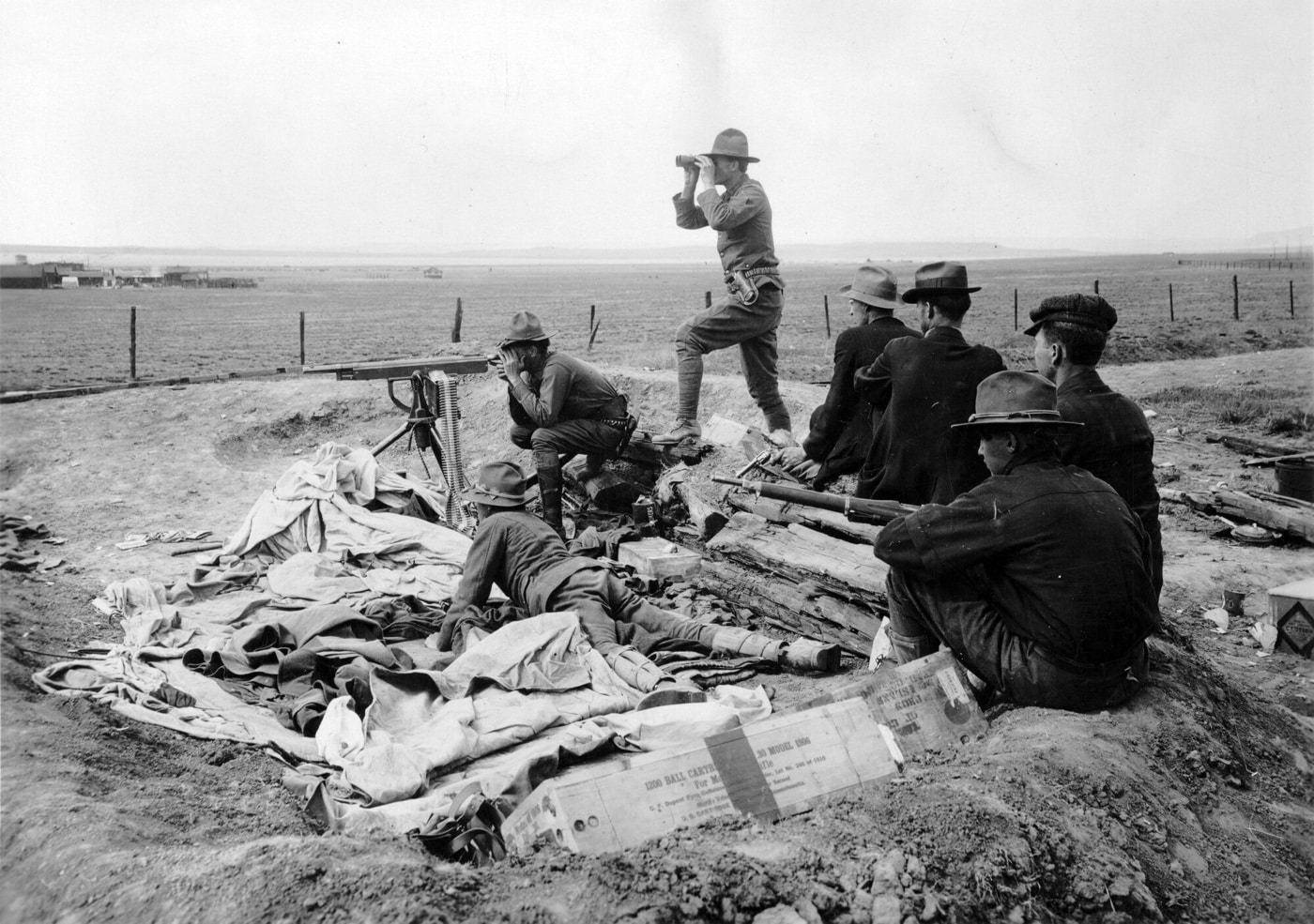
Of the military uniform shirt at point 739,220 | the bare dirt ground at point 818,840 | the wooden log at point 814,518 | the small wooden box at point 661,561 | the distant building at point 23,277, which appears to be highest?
the distant building at point 23,277

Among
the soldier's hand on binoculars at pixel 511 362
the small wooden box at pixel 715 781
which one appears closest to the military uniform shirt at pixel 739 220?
the soldier's hand on binoculars at pixel 511 362

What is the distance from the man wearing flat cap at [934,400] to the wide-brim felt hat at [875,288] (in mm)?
884

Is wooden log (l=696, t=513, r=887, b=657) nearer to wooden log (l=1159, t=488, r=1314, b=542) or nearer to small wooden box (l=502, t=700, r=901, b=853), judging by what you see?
small wooden box (l=502, t=700, r=901, b=853)

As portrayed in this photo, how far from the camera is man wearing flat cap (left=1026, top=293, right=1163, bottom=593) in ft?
13.7

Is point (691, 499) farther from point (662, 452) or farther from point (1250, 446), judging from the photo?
point (1250, 446)

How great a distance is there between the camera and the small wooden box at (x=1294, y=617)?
5578mm

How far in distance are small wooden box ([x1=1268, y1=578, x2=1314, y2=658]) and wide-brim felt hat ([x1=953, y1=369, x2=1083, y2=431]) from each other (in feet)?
9.55

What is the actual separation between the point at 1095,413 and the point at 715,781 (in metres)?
2.28

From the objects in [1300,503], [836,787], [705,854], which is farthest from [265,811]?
[1300,503]

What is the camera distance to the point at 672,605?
6371 mm

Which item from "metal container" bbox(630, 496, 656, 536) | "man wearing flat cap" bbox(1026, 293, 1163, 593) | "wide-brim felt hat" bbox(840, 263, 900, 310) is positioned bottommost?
"metal container" bbox(630, 496, 656, 536)

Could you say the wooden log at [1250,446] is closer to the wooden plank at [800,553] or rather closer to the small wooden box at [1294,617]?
the small wooden box at [1294,617]

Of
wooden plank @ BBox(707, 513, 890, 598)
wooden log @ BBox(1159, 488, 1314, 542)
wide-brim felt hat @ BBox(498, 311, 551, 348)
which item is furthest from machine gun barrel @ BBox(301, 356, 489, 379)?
wooden log @ BBox(1159, 488, 1314, 542)

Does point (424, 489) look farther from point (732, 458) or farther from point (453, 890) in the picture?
point (453, 890)
